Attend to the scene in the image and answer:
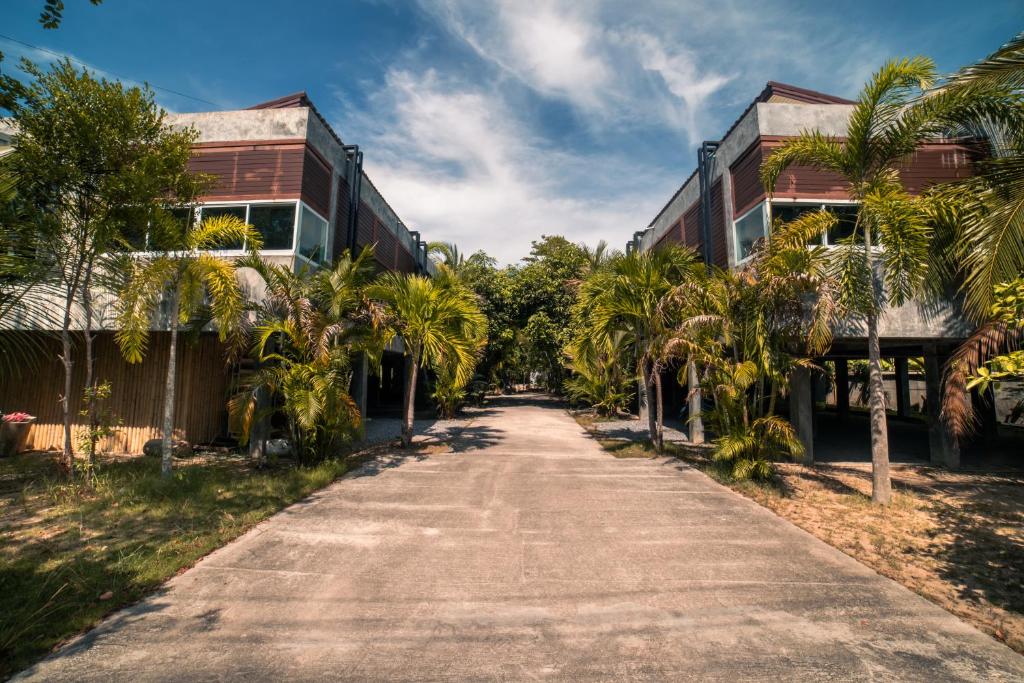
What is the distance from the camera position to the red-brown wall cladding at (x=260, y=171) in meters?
9.90

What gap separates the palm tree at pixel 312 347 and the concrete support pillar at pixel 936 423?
11356 mm

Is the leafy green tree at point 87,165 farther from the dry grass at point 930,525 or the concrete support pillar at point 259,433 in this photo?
the dry grass at point 930,525

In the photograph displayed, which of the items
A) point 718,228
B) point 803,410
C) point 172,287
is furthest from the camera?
point 718,228

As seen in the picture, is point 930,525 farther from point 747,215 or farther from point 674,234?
point 674,234

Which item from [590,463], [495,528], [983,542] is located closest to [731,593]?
[495,528]

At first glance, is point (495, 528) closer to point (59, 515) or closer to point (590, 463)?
point (590, 463)

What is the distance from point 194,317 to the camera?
8172 millimetres

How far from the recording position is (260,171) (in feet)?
32.7

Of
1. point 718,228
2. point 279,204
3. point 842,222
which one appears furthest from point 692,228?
point 279,204

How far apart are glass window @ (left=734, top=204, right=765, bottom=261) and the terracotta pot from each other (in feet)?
50.5

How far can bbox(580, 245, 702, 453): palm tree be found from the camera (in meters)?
9.70

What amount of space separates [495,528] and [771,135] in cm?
951

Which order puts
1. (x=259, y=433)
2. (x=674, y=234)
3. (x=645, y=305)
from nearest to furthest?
(x=259, y=433) → (x=645, y=305) → (x=674, y=234)

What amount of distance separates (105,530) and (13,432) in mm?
7292
